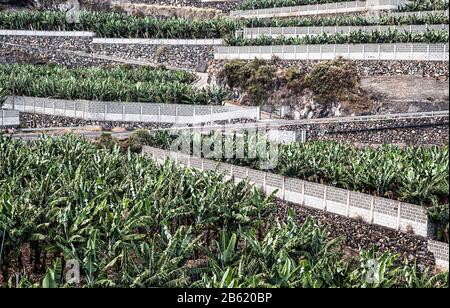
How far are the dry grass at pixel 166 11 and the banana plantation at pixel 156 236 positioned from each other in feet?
168

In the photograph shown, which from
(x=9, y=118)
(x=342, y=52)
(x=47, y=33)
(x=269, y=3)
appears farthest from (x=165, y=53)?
(x=9, y=118)

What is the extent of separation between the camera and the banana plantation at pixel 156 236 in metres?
18.8

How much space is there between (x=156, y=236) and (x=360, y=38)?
32951mm

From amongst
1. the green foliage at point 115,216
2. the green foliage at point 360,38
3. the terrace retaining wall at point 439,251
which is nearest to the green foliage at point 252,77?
the green foliage at point 360,38

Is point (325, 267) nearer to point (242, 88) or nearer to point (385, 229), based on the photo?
point (385, 229)

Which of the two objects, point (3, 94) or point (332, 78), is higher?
point (332, 78)

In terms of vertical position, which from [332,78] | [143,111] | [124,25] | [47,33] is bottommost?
[143,111]

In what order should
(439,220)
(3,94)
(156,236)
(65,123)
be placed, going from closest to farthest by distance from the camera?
(439,220), (156,236), (65,123), (3,94)

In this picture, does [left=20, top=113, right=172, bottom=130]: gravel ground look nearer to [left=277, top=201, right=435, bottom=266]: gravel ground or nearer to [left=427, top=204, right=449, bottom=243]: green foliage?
[left=277, top=201, right=435, bottom=266]: gravel ground

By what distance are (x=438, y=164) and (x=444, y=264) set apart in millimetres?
6536

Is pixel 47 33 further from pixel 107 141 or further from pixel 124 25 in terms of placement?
pixel 107 141

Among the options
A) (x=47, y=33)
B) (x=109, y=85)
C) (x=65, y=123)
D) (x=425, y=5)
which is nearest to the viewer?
(x=65, y=123)

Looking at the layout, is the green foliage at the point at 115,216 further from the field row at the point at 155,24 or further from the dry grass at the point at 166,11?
the dry grass at the point at 166,11

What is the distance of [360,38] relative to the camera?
5391 centimetres
